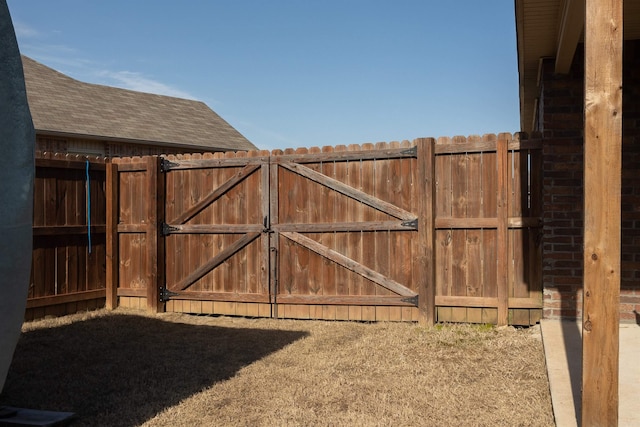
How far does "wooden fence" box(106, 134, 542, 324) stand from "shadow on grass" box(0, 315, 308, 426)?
82 cm

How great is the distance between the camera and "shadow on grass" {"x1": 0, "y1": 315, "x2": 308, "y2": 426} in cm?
461

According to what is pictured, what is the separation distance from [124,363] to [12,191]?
291cm

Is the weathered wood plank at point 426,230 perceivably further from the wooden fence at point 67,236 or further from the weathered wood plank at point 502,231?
the wooden fence at point 67,236

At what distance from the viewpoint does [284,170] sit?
26.1 ft

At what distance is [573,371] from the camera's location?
471cm

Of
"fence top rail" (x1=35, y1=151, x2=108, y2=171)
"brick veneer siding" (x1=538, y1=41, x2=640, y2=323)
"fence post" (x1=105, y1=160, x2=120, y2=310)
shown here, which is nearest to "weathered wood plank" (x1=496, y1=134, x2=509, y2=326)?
"brick veneer siding" (x1=538, y1=41, x2=640, y2=323)

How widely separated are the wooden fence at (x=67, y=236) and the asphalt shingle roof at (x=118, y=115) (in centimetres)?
607

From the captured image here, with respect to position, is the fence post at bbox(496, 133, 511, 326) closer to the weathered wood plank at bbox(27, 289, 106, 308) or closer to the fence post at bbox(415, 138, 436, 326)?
the fence post at bbox(415, 138, 436, 326)

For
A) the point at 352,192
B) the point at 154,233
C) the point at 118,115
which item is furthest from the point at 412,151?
the point at 118,115

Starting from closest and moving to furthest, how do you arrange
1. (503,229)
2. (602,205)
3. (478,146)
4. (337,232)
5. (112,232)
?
1. (602,205)
2. (503,229)
3. (478,146)
4. (337,232)
5. (112,232)

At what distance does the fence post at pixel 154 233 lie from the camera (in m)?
8.51

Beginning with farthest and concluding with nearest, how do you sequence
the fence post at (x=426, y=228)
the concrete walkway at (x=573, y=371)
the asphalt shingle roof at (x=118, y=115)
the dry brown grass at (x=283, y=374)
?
the asphalt shingle roof at (x=118, y=115) < the fence post at (x=426, y=228) < the dry brown grass at (x=283, y=374) < the concrete walkway at (x=573, y=371)

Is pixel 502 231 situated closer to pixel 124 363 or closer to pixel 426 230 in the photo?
pixel 426 230

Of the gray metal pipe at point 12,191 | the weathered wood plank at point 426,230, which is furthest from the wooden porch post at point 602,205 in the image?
the weathered wood plank at point 426,230
